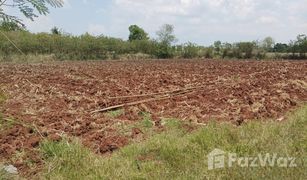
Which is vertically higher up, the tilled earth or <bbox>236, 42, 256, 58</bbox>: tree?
the tilled earth

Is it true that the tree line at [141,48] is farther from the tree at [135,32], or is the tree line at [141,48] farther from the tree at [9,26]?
the tree at [9,26]

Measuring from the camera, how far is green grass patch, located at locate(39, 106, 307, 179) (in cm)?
504

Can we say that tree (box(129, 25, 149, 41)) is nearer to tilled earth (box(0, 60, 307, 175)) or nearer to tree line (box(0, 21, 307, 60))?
tree line (box(0, 21, 307, 60))

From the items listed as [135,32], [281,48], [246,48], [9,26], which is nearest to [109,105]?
[9,26]

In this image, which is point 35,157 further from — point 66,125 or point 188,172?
point 188,172

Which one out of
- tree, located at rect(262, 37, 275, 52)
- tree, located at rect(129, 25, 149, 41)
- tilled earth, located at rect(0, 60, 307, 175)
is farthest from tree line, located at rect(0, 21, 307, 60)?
tilled earth, located at rect(0, 60, 307, 175)

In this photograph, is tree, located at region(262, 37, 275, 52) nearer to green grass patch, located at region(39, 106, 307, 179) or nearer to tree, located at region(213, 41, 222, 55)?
tree, located at region(213, 41, 222, 55)

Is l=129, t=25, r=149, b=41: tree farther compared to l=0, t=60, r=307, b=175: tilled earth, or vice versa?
l=129, t=25, r=149, b=41: tree

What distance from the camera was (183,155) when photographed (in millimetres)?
5762

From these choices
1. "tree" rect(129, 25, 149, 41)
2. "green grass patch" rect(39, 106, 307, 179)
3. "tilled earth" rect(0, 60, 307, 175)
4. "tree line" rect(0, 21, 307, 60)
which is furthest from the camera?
"tree" rect(129, 25, 149, 41)

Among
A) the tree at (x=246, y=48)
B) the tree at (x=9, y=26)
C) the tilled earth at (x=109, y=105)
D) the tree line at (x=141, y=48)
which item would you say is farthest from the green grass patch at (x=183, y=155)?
the tree at (x=246, y=48)

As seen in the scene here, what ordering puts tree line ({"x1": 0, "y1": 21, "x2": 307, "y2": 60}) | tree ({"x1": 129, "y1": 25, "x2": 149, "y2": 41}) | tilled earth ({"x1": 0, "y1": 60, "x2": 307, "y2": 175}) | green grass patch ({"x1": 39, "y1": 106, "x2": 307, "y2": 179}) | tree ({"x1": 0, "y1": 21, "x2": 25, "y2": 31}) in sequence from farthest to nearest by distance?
tree ({"x1": 129, "y1": 25, "x2": 149, "y2": 41}) → tree line ({"x1": 0, "y1": 21, "x2": 307, "y2": 60}) → tilled earth ({"x1": 0, "y1": 60, "x2": 307, "y2": 175}) → green grass patch ({"x1": 39, "y1": 106, "x2": 307, "y2": 179}) → tree ({"x1": 0, "y1": 21, "x2": 25, "y2": 31})

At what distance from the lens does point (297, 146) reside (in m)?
5.89

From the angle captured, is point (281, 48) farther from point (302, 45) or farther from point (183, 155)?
point (183, 155)
